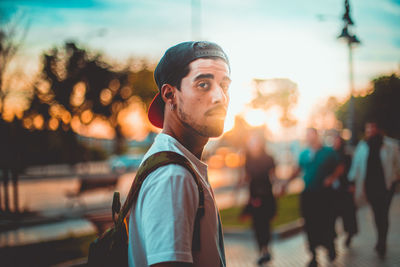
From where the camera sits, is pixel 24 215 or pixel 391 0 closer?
pixel 391 0

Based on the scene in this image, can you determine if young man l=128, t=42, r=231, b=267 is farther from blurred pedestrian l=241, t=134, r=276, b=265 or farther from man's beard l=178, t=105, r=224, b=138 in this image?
blurred pedestrian l=241, t=134, r=276, b=265

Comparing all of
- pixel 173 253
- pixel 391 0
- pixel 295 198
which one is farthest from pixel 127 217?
pixel 295 198

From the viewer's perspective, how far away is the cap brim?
163cm

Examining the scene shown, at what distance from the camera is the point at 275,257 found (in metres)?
6.35

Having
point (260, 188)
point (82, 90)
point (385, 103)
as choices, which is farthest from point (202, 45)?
point (82, 90)

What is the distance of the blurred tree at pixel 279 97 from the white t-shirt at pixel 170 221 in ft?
67.4

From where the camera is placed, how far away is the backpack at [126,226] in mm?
1201

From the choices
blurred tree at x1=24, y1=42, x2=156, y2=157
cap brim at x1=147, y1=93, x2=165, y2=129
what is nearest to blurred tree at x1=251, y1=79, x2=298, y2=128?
blurred tree at x1=24, y1=42, x2=156, y2=157

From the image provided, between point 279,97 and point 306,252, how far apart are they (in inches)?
649

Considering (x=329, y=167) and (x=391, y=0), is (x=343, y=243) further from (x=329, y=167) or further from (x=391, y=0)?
(x=391, y=0)

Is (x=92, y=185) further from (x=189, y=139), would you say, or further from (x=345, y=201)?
(x=189, y=139)

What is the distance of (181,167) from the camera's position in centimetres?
119

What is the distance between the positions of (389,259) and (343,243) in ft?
4.73

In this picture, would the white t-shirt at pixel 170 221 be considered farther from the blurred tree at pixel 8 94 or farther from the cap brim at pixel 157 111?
the blurred tree at pixel 8 94
